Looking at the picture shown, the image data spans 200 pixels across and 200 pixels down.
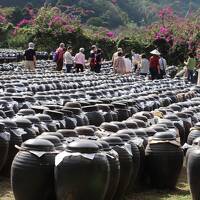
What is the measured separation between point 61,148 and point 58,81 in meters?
11.6

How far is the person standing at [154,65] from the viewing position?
24750 millimetres

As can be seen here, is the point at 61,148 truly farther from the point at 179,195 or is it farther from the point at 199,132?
the point at 199,132

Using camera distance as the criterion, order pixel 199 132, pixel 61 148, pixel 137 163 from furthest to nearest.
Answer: pixel 199 132
pixel 137 163
pixel 61 148

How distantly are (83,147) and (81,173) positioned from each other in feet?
1.06

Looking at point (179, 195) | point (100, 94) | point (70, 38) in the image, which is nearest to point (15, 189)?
point (179, 195)

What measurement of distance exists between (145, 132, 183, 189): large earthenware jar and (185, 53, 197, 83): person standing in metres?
17.5

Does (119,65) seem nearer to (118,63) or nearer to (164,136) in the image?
(118,63)

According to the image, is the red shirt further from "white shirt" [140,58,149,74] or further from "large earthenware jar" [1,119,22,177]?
"large earthenware jar" [1,119,22,177]

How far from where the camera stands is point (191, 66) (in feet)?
87.6

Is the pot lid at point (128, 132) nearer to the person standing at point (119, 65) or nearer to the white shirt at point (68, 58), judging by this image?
the person standing at point (119, 65)

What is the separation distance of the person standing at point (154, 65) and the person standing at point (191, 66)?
1765 mm

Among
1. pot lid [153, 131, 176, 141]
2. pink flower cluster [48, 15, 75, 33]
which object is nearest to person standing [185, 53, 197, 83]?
pink flower cluster [48, 15, 75, 33]

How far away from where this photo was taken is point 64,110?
36.3ft

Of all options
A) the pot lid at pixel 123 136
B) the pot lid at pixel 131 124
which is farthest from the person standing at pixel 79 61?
the pot lid at pixel 123 136
